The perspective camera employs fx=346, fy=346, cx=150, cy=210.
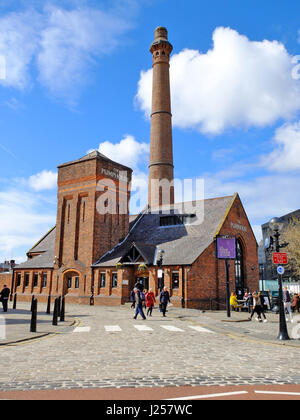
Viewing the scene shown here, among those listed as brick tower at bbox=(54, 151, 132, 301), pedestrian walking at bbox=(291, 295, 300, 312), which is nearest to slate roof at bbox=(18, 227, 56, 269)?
brick tower at bbox=(54, 151, 132, 301)

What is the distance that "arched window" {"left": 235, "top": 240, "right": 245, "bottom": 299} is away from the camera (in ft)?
106

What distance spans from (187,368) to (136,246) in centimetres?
2310

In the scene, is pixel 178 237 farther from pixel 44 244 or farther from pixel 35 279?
pixel 44 244

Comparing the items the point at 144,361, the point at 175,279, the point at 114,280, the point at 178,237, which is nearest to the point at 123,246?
the point at 114,280

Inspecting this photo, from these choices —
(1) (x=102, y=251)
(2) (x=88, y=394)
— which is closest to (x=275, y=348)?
(2) (x=88, y=394)

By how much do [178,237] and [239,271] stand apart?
6835 mm

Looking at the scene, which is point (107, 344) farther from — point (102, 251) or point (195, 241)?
point (102, 251)

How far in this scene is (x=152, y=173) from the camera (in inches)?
1641

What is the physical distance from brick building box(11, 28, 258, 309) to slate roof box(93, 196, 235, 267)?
10 cm

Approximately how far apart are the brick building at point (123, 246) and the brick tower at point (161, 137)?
2977 mm

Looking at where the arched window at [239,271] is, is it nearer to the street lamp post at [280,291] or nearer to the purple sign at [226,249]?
the purple sign at [226,249]

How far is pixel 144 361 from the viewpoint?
7.64 meters

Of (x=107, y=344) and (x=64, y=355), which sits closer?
(x=64, y=355)

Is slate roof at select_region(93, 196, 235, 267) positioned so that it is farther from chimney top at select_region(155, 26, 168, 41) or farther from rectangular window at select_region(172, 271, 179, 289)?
chimney top at select_region(155, 26, 168, 41)
